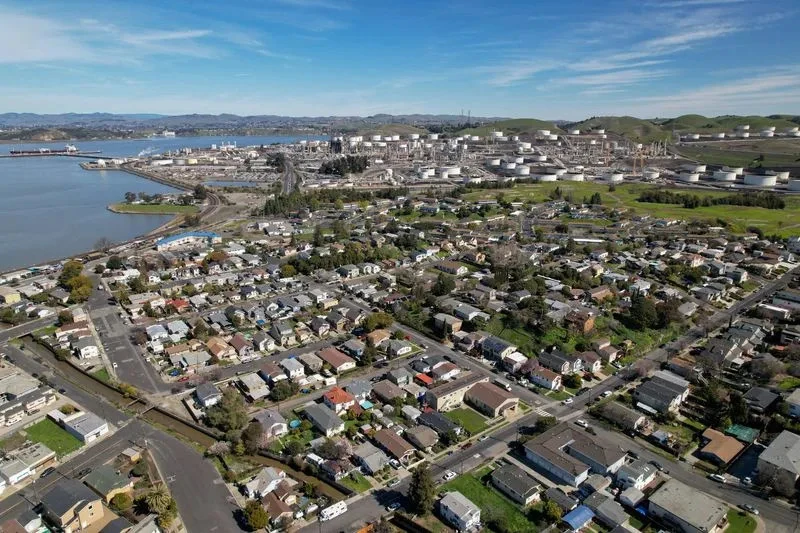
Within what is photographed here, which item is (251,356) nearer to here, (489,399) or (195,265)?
(489,399)

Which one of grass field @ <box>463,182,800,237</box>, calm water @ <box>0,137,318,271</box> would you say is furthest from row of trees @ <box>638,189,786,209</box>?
calm water @ <box>0,137,318,271</box>

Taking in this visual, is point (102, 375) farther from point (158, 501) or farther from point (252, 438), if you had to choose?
point (158, 501)

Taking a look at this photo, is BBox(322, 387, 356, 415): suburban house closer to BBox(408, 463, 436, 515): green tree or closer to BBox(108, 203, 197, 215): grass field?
BBox(408, 463, 436, 515): green tree

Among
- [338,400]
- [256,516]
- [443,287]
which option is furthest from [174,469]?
[443,287]

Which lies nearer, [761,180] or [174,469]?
[174,469]

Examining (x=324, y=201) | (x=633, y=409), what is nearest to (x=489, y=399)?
(x=633, y=409)

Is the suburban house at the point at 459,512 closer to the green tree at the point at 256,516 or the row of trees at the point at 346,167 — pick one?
the green tree at the point at 256,516
